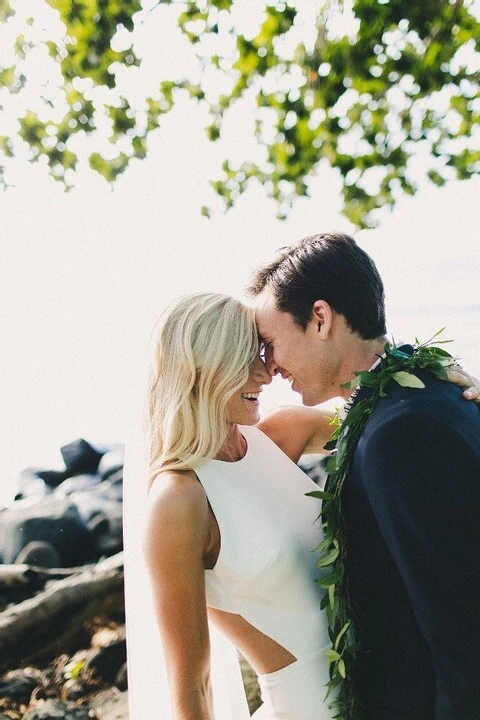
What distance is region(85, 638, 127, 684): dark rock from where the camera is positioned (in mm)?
5730

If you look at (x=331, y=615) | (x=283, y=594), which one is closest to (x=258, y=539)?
Result: (x=283, y=594)

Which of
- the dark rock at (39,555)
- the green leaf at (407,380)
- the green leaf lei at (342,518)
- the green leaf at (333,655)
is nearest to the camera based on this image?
the green leaf at (407,380)

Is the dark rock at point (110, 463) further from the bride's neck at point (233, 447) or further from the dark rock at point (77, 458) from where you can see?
the bride's neck at point (233, 447)

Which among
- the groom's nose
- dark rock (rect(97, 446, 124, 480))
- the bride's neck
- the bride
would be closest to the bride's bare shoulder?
the bride

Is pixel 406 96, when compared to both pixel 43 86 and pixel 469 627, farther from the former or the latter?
pixel 469 627

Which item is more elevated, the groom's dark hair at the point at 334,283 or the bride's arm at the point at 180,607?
the groom's dark hair at the point at 334,283

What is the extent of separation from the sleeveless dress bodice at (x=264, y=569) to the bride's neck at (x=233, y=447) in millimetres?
173

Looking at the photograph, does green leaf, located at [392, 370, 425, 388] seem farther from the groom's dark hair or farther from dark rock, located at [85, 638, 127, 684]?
dark rock, located at [85, 638, 127, 684]

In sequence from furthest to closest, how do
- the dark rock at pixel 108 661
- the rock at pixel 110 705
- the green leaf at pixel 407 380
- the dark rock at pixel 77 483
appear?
the dark rock at pixel 77 483 → the dark rock at pixel 108 661 → the rock at pixel 110 705 → the green leaf at pixel 407 380

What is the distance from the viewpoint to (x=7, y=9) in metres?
5.23

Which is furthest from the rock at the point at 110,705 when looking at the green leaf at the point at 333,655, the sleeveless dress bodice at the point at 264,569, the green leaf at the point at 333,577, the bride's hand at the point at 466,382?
the bride's hand at the point at 466,382

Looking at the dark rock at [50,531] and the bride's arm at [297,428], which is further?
the dark rock at [50,531]

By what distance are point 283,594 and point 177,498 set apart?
60 centimetres

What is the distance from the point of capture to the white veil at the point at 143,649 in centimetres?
311
